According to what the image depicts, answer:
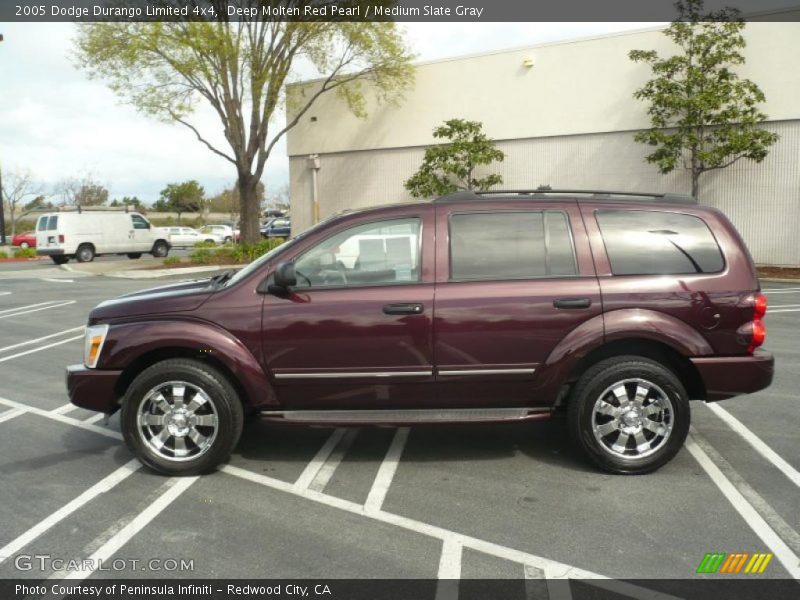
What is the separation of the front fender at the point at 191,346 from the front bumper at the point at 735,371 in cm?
290

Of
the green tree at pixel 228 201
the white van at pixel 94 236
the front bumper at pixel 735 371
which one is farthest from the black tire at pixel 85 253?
the green tree at pixel 228 201

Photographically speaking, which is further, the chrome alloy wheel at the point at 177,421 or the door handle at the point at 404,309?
the chrome alloy wheel at the point at 177,421

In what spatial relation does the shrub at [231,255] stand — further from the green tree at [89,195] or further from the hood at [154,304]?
the green tree at [89,195]

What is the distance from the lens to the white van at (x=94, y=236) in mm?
26406

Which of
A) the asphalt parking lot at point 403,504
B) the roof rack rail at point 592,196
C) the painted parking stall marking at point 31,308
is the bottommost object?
the asphalt parking lot at point 403,504

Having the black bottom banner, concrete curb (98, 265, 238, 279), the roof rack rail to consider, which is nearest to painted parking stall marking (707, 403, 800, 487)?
the black bottom banner

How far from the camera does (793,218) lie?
19469mm

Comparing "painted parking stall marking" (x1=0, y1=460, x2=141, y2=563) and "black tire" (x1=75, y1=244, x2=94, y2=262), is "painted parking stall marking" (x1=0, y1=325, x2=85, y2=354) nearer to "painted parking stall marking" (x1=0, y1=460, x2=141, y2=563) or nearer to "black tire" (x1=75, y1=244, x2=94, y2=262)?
"painted parking stall marking" (x1=0, y1=460, x2=141, y2=563)

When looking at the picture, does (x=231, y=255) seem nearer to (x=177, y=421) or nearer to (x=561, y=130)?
(x=561, y=130)

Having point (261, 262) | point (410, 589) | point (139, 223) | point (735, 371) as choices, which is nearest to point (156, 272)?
point (139, 223)

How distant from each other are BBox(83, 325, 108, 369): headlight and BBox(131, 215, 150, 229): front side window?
26.3m

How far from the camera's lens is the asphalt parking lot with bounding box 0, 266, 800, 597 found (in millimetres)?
3426

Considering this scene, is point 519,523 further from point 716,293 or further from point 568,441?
point 716,293

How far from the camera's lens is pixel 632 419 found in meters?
4.50
